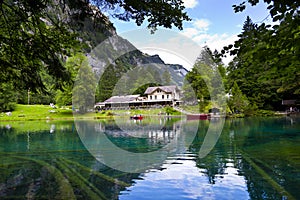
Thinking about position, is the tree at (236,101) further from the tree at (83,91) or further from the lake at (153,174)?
the lake at (153,174)

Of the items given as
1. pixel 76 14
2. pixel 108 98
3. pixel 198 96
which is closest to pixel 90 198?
pixel 76 14

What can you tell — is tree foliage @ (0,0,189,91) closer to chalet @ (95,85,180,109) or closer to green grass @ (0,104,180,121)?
green grass @ (0,104,180,121)

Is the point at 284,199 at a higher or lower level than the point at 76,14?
lower

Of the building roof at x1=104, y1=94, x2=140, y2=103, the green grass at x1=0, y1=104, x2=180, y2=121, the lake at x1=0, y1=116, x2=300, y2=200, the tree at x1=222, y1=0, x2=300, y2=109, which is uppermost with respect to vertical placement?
the building roof at x1=104, y1=94, x2=140, y2=103

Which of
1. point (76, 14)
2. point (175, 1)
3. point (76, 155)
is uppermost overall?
point (175, 1)

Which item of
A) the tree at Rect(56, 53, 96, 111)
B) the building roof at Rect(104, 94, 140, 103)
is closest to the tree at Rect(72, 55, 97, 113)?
the tree at Rect(56, 53, 96, 111)

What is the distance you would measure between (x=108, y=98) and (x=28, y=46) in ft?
176

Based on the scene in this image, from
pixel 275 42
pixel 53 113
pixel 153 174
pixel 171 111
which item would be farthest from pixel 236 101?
pixel 275 42

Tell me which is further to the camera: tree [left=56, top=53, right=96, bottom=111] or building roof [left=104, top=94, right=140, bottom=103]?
building roof [left=104, top=94, right=140, bottom=103]

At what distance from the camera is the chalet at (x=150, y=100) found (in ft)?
179

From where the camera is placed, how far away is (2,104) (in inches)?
1802

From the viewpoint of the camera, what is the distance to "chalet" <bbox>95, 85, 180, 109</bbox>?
5450 centimetres

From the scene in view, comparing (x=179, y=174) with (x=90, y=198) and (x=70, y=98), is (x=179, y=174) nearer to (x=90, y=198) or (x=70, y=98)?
(x=90, y=198)

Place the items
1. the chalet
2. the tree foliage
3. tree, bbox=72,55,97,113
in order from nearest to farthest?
the tree foliage
tree, bbox=72,55,97,113
the chalet
